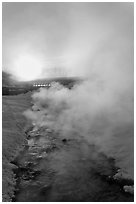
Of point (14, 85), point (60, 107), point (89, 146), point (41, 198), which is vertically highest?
point (14, 85)

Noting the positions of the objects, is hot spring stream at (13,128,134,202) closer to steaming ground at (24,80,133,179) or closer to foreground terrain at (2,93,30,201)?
foreground terrain at (2,93,30,201)

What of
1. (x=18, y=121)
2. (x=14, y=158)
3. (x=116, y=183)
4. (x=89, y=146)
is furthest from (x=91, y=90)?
(x=116, y=183)

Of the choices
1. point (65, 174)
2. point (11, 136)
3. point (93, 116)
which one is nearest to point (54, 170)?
point (65, 174)

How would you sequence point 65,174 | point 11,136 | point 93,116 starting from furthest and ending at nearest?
1. point 93,116
2. point 11,136
3. point 65,174

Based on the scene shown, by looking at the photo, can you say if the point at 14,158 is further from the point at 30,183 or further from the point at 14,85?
the point at 14,85

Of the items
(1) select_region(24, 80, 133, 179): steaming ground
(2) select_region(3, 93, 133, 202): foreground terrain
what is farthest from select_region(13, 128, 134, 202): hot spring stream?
(1) select_region(24, 80, 133, 179): steaming ground

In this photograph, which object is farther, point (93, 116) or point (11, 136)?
point (93, 116)

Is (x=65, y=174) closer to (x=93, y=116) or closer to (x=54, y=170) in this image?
(x=54, y=170)
